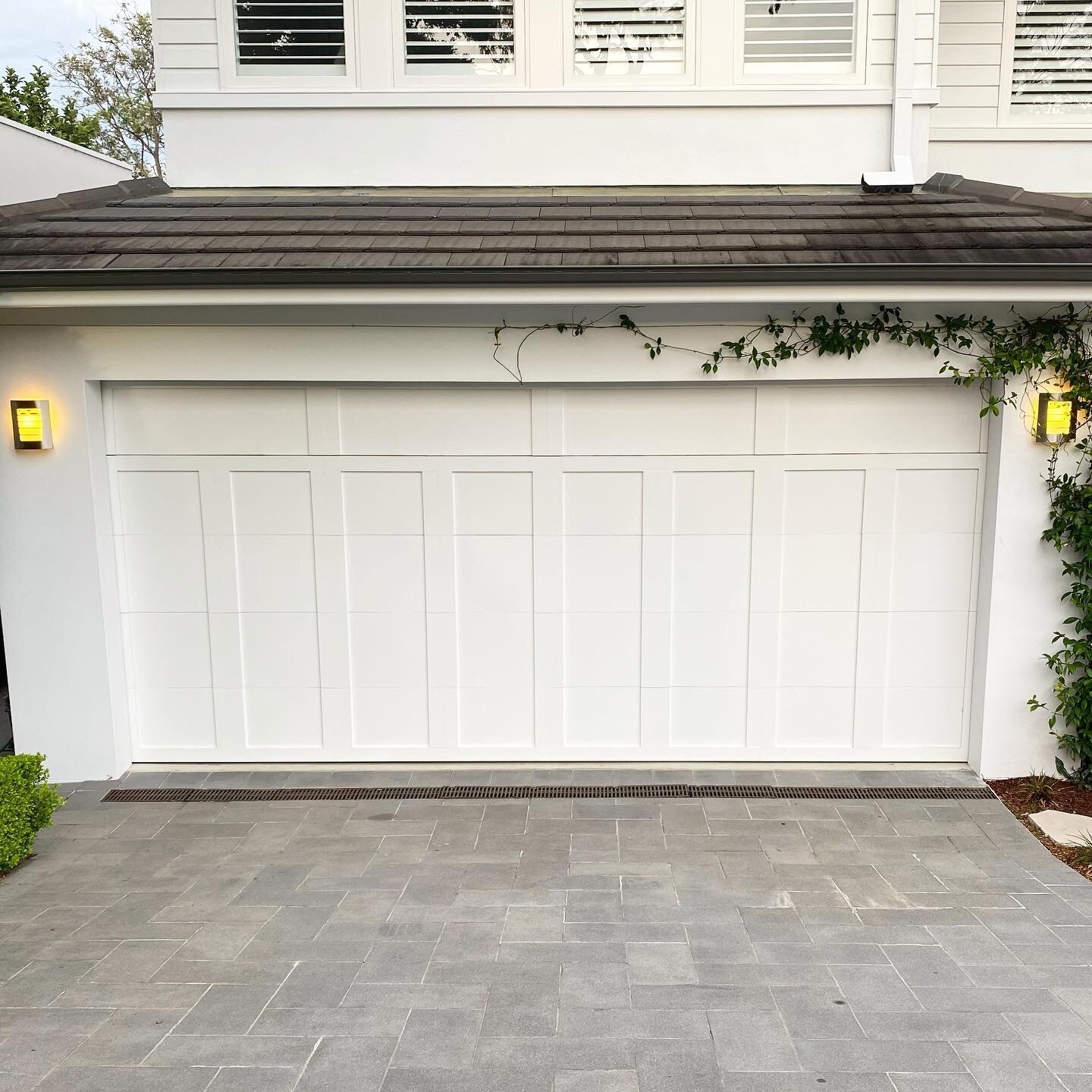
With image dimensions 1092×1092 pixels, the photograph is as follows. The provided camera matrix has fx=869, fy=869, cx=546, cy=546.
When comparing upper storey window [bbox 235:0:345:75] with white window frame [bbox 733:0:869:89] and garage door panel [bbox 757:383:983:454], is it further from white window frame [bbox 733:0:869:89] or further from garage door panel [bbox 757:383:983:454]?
garage door panel [bbox 757:383:983:454]

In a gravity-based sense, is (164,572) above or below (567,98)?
below

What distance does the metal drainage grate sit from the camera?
565cm

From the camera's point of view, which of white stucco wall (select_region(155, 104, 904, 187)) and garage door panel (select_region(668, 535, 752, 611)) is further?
white stucco wall (select_region(155, 104, 904, 187))

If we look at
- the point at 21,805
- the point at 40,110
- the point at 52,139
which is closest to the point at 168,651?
the point at 21,805

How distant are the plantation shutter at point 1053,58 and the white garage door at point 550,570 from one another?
3.60 metres

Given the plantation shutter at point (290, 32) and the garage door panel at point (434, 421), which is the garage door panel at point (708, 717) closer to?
the garage door panel at point (434, 421)

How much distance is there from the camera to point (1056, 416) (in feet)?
17.9

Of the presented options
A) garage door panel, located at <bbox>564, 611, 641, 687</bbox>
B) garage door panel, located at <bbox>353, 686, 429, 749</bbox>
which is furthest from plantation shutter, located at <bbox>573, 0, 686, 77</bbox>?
garage door panel, located at <bbox>353, 686, 429, 749</bbox>

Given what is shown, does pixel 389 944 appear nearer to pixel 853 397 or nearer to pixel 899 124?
pixel 853 397

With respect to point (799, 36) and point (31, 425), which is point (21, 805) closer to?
point (31, 425)

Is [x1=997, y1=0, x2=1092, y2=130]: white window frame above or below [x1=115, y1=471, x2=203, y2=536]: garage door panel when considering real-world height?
above

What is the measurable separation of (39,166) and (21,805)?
6.70 m

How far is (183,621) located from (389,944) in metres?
2.99

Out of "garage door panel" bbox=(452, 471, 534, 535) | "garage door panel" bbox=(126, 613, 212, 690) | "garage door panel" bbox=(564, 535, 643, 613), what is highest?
"garage door panel" bbox=(452, 471, 534, 535)
